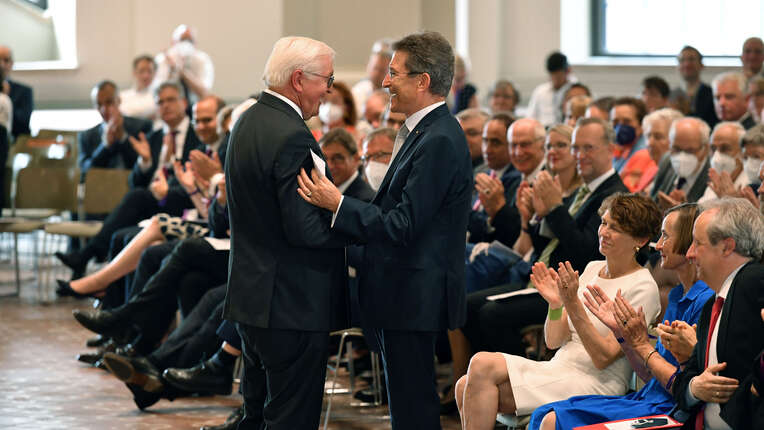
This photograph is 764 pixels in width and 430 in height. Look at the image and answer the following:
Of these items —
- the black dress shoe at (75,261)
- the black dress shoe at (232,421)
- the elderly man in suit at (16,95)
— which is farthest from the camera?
the elderly man in suit at (16,95)

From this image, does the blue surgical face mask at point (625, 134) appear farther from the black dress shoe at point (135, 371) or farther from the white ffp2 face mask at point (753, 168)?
the black dress shoe at point (135, 371)

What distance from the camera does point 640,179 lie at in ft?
21.1

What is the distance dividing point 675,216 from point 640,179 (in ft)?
9.64

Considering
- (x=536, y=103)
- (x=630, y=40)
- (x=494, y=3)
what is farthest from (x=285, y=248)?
(x=630, y=40)

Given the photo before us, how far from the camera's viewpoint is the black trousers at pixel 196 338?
5.30 meters

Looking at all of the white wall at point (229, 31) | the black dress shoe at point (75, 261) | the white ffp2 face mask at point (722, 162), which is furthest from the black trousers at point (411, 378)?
the white wall at point (229, 31)

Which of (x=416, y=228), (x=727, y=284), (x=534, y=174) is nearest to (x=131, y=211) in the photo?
(x=534, y=174)

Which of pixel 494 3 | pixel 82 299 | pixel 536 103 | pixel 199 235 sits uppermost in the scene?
pixel 494 3

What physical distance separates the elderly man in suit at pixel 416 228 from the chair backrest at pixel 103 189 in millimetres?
5355

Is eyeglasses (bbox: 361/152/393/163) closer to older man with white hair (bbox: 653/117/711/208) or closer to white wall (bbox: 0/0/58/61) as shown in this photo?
→ older man with white hair (bbox: 653/117/711/208)

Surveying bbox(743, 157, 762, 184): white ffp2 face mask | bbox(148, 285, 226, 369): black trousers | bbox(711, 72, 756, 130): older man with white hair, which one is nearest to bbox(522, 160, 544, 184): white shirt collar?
bbox(743, 157, 762, 184): white ffp2 face mask

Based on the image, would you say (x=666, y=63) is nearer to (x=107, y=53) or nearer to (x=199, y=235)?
(x=107, y=53)

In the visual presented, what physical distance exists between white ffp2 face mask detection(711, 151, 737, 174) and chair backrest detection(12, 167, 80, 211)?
5279 millimetres

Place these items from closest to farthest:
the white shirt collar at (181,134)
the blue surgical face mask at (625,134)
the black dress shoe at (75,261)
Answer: the blue surgical face mask at (625,134) → the white shirt collar at (181,134) → the black dress shoe at (75,261)
